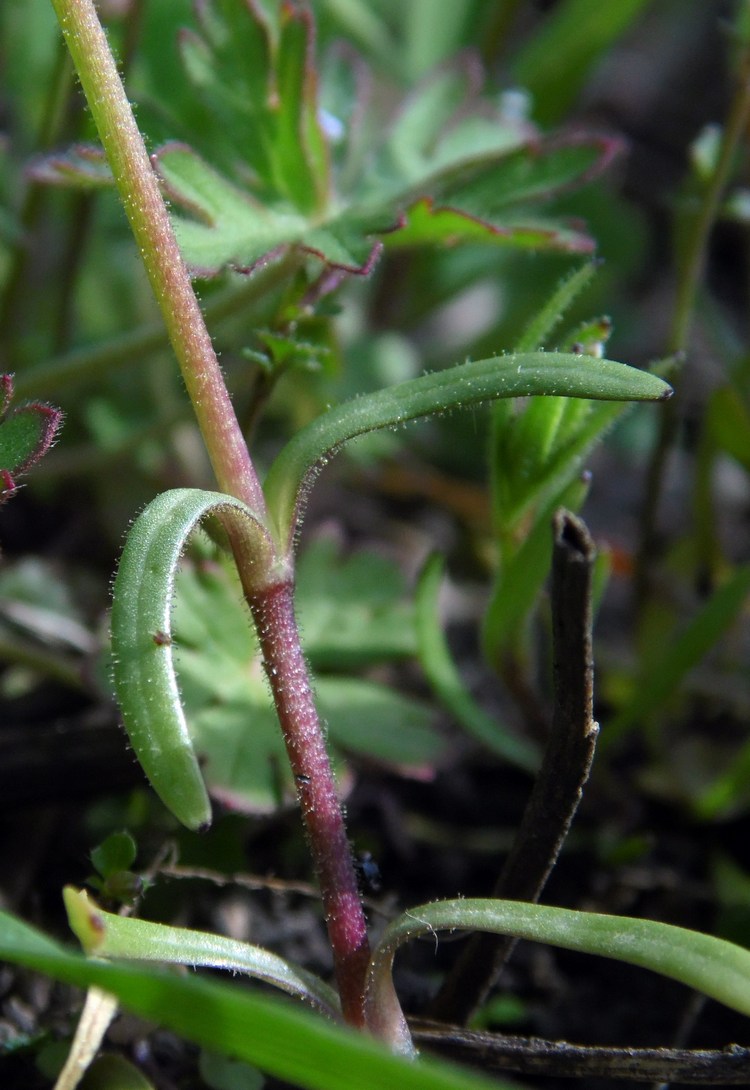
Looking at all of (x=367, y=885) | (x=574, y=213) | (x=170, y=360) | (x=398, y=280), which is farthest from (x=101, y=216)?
(x=367, y=885)

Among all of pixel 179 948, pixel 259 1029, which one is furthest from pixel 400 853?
pixel 259 1029

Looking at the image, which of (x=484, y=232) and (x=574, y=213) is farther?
(x=574, y=213)

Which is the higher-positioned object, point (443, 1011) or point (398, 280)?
point (398, 280)

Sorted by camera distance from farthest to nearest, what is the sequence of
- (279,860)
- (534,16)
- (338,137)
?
(534,16)
(338,137)
(279,860)

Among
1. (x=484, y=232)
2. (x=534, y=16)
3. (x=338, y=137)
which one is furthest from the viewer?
(x=534, y=16)

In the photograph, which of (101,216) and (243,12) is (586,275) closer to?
(243,12)

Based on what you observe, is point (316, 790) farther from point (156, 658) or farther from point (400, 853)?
point (400, 853)

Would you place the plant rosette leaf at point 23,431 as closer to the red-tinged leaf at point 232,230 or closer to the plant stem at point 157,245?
the plant stem at point 157,245
